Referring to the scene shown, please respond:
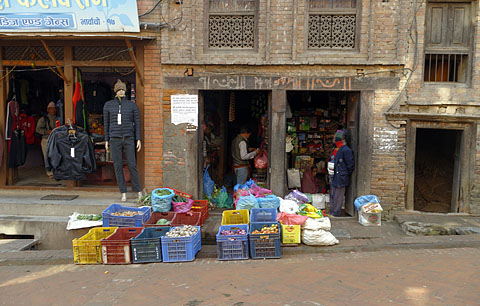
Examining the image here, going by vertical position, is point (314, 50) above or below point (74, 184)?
above

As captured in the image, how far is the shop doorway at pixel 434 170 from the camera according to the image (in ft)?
34.4

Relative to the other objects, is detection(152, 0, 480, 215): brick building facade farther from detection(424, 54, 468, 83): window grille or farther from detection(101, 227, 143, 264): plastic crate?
detection(101, 227, 143, 264): plastic crate

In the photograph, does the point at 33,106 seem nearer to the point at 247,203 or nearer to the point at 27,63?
the point at 27,63

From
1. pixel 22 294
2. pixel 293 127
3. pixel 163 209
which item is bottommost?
pixel 22 294

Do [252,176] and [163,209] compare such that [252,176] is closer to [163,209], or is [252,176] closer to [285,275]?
[163,209]

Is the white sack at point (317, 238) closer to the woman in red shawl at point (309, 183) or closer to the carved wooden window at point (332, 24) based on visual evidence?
the woman in red shawl at point (309, 183)

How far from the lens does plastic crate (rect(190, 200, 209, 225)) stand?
845 cm

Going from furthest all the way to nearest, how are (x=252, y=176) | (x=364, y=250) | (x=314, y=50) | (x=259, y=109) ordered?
(x=259, y=109)
(x=252, y=176)
(x=314, y=50)
(x=364, y=250)

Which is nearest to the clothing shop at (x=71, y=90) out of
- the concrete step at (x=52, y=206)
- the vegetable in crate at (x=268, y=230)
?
the concrete step at (x=52, y=206)

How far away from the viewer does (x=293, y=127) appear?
33.1 ft

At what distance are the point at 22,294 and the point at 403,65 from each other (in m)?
8.24

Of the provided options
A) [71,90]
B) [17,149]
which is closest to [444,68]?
[71,90]

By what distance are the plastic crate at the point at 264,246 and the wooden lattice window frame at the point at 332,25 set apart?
433cm

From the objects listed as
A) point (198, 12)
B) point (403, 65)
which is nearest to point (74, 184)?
point (198, 12)
